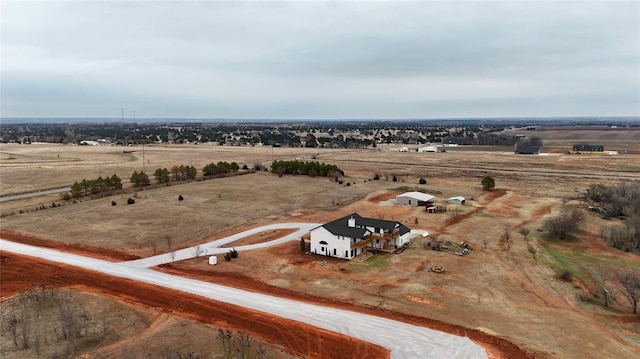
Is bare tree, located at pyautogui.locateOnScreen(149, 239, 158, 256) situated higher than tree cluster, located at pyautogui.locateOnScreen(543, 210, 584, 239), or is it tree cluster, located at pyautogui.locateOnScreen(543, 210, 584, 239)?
tree cluster, located at pyautogui.locateOnScreen(543, 210, 584, 239)

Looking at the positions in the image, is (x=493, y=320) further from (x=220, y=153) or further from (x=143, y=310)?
(x=220, y=153)

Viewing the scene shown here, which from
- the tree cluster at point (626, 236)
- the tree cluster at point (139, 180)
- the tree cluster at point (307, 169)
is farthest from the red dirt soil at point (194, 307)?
the tree cluster at point (307, 169)

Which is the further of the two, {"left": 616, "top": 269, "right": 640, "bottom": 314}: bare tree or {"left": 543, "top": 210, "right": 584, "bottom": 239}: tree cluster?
{"left": 543, "top": 210, "right": 584, "bottom": 239}: tree cluster

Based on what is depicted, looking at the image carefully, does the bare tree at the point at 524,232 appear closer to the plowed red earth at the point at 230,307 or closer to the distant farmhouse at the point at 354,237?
the distant farmhouse at the point at 354,237

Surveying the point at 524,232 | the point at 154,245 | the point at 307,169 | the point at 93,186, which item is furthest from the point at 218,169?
the point at 524,232

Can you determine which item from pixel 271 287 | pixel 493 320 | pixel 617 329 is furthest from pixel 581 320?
pixel 271 287

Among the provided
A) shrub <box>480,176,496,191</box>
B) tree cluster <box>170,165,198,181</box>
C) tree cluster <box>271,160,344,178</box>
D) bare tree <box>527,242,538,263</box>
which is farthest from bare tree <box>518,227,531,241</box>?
tree cluster <box>170,165,198,181</box>

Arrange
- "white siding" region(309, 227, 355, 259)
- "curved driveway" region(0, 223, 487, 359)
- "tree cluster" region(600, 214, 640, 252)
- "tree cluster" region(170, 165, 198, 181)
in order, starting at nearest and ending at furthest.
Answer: "curved driveway" region(0, 223, 487, 359) → "white siding" region(309, 227, 355, 259) → "tree cluster" region(600, 214, 640, 252) → "tree cluster" region(170, 165, 198, 181)

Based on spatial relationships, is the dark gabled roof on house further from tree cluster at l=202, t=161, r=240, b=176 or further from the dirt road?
tree cluster at l=202, t=161, r=240, b=176
